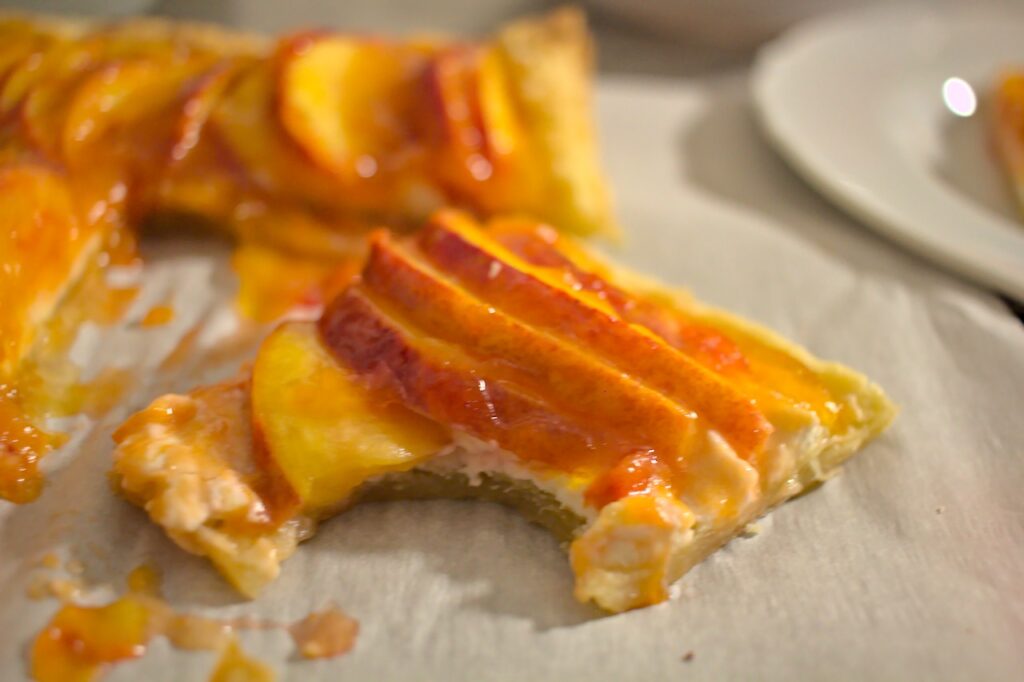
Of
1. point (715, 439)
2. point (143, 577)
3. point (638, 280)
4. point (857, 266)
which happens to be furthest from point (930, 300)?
point (143, 577)

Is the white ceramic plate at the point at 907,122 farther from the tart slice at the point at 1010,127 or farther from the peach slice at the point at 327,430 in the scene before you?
the peach slice at the point at 327,430

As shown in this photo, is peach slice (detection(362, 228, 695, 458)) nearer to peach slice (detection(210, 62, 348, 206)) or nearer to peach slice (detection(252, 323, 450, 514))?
peach slice (detection(252, 323, 450, 514))

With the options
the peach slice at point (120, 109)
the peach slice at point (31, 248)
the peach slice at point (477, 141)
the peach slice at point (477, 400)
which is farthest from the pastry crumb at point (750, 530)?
the peach slice at point (120, 109)

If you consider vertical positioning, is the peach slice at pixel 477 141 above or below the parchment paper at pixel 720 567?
above

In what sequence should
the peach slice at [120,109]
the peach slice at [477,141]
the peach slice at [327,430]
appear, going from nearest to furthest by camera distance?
the peach slice at [327,430] → the peach slice at [120,109] → the peach slice at [477,141]

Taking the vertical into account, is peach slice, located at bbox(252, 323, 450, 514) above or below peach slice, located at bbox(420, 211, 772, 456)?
below

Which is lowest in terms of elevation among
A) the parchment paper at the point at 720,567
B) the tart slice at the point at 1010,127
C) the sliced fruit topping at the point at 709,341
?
the parchment paper at the point at 720,567

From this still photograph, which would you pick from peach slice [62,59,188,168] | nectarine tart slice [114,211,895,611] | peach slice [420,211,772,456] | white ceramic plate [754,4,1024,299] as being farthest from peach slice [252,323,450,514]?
white ceramic plate [754,4,1024,299]
